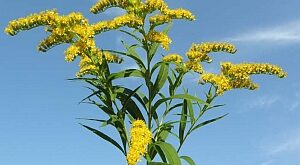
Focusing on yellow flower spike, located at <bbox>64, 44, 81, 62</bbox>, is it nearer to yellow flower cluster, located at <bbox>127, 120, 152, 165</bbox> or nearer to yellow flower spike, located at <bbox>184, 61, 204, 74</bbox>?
yellow flower cluster, located at <bbox>127, 120, 152, 165</bbox>

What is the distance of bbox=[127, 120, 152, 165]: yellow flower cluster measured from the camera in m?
5.52

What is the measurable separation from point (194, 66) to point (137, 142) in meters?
1.70

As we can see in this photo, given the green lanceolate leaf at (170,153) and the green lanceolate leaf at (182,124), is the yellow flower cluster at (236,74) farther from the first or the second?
the green lanceolate leaf at (170,153)

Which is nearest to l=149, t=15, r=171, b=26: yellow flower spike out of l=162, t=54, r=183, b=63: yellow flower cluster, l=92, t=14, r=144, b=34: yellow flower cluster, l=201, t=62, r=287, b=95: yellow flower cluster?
l=92, t=14, r=144, b=34: yellow flower cluster

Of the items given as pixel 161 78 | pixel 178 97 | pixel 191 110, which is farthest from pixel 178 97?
pixel 191 110

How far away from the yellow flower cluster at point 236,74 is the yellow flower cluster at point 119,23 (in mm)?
1238

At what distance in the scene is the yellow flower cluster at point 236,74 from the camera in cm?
684

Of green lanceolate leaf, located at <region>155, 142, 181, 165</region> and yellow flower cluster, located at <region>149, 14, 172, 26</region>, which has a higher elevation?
yellow flower cluster, located at <region>149, 14, 172, 26</region>

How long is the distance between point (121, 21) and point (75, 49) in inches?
25.2

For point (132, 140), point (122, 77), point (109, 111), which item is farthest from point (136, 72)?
point (132, 140)

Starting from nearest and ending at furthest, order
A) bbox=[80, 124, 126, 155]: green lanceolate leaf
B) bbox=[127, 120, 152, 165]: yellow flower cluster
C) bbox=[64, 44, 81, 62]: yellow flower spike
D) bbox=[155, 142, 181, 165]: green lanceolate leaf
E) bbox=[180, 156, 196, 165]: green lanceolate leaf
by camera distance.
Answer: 1. bbox=[127, 120, 152, 165]: yellow flower cluster
2. bbox=[155, 142, 181, 165]: green lanceolate leaf
3. bbox=[64, 44, 81, 62]: yellow flower spike
4. bbox=[180, 156, 196, 165]: green lanceolate leaf
5. bbox=[80, 124, 126, 155]: green lanceolate leaf

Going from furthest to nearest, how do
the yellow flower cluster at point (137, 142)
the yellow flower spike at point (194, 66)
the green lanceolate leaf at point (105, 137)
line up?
the yellow flower spike at point (194, 66) < the green lanceolate leaf at point (105, 137) < the yellow flower cluster at point (137, 142)

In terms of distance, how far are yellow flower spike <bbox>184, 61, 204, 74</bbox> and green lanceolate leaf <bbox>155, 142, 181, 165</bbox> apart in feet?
4.18

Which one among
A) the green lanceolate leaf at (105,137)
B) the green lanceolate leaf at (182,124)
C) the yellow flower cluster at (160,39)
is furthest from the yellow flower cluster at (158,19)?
the green lanceolate leaf at (105,137)
